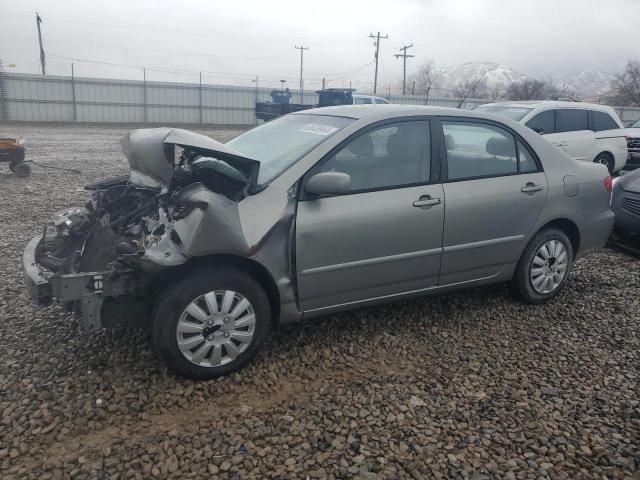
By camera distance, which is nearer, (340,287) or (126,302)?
(126,302)

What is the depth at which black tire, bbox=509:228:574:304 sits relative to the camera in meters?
4.35

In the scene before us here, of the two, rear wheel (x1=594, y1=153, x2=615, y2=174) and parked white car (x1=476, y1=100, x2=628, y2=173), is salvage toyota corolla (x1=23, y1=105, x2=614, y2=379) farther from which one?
rear wheel (x1=594, y1=153, x2=615, y2=174)

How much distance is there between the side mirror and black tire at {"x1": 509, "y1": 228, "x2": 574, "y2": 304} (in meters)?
1.93

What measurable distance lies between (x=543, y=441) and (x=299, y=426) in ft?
4.25

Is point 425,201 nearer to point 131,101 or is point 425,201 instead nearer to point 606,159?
point 606,159

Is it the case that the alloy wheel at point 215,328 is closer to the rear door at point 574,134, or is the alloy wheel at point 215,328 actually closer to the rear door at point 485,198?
the rear door at point 485,198

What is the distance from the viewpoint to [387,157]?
3711 mm

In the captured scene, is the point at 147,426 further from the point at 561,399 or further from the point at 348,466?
the point at 561,399

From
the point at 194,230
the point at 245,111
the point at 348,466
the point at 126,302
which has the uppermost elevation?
the point at 245,111

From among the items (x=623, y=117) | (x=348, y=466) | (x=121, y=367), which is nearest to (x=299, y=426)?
(x=348, y=466)

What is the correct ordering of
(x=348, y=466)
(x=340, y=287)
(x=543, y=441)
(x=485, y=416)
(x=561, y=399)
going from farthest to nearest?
(x=340, y=287), (x=561, y=399), (x=485, y=416), (x=543, y=441), (x=348, y=466)

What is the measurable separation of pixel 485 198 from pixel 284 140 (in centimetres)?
157

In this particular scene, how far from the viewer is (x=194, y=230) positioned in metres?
3.02

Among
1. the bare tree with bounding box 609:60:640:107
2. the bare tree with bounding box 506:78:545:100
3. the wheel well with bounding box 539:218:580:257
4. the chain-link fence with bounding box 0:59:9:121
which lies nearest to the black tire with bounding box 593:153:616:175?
the wheel well with bounding box 539:218:580:257
